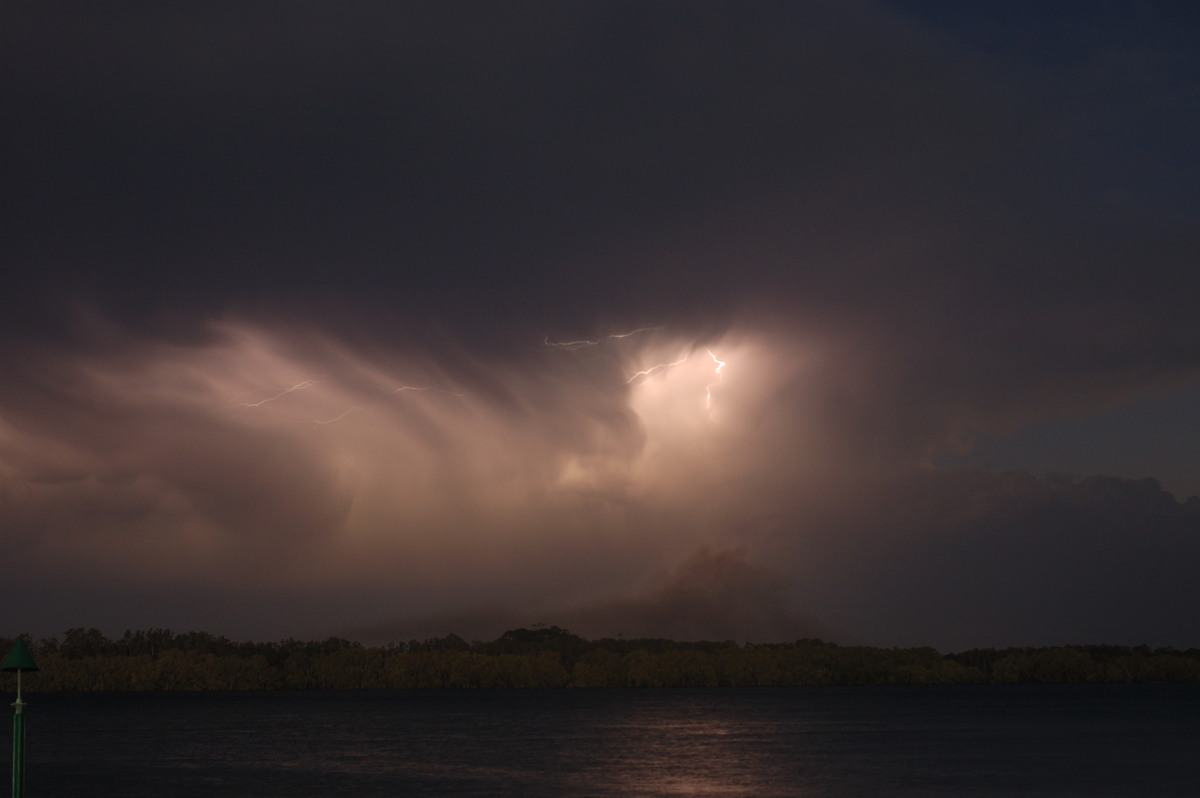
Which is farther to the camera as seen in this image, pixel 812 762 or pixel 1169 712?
pixel 1169 712

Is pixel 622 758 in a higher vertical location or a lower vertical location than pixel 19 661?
lower

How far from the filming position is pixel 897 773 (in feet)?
230

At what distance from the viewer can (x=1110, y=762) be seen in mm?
81688

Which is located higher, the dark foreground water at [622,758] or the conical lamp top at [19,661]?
the conical lamp top at [19,661]

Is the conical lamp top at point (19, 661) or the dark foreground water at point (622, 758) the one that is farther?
the dark foreground water at point (622, 758)

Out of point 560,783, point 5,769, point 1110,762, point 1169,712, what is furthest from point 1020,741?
point 1169,712

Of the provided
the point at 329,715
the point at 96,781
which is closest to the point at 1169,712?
the point at 329,715

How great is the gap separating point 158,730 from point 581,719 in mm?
55336

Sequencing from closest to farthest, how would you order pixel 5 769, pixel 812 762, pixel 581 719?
pixel 5 769 → pixel 812 762 → pixel 581 719

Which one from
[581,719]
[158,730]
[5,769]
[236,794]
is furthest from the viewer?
[581,719]

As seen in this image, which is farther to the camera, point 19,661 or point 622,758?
point 622,758

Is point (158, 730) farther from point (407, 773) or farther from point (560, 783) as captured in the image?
point (560, 783)

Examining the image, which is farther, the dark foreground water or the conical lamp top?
the dark foreground water

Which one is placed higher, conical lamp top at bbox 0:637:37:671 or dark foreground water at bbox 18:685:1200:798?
conical lamp top at bbox 0:637:37:671
